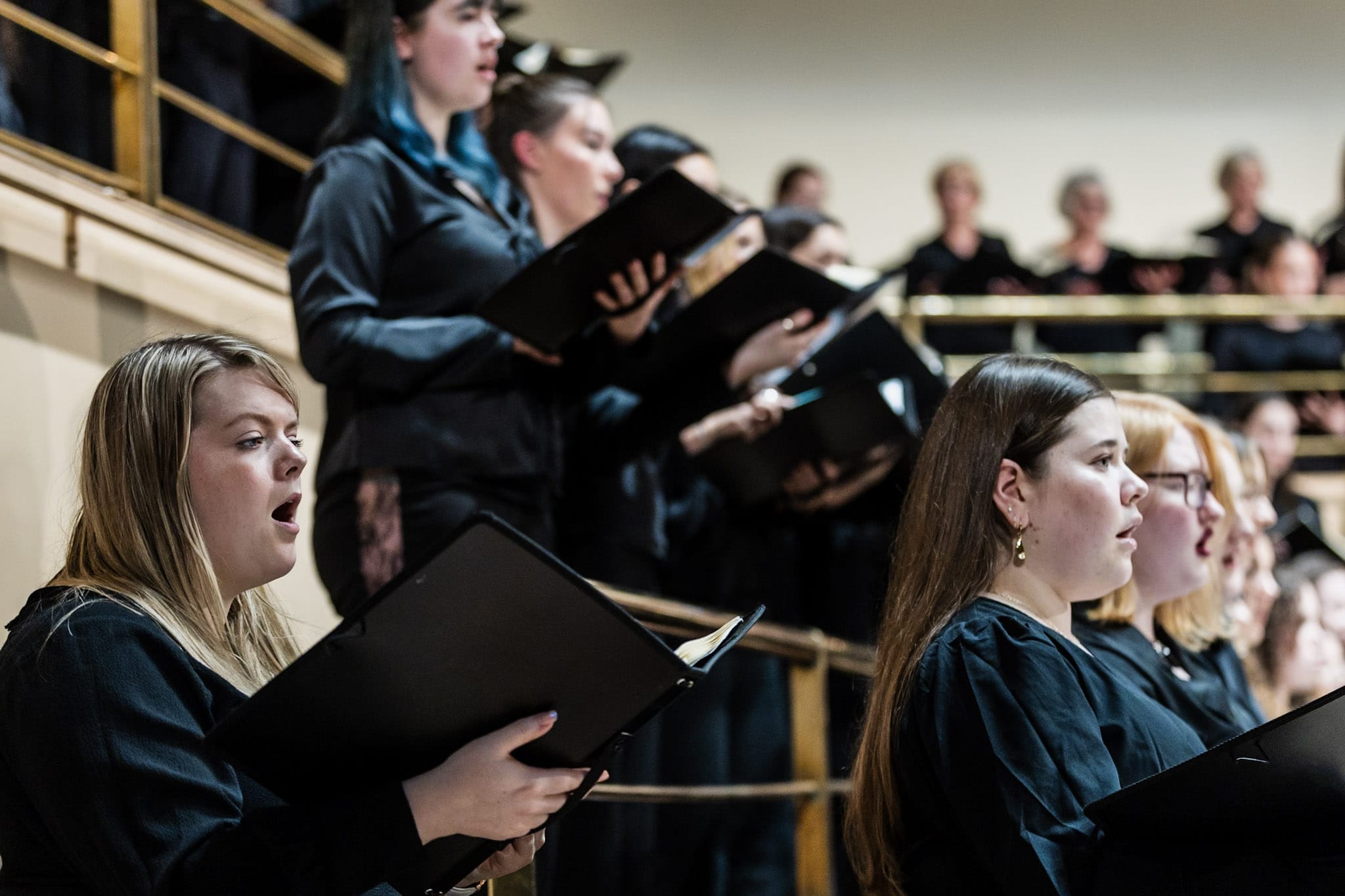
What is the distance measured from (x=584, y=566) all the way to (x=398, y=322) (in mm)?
620

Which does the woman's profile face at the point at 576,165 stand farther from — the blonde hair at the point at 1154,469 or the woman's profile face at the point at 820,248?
the blonde hair at the point at 1154,469

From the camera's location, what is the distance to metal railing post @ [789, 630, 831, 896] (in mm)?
2953

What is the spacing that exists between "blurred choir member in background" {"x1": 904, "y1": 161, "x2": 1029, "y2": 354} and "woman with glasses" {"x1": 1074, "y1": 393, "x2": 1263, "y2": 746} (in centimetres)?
387

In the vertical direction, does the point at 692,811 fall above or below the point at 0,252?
below

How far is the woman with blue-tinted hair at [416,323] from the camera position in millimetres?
2406

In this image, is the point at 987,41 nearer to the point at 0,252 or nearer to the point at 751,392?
the point at 751,392

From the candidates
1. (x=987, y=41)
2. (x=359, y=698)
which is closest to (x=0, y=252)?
(x=359, y=698)

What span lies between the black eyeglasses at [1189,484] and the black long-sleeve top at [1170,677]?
8.6 inches

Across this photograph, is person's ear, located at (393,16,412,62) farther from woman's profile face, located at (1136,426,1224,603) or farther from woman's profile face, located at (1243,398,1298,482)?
woman's profile face, located at (1243,398,1298,482)

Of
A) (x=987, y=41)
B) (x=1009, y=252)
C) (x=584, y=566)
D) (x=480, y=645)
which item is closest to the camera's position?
(x=480, y=645)

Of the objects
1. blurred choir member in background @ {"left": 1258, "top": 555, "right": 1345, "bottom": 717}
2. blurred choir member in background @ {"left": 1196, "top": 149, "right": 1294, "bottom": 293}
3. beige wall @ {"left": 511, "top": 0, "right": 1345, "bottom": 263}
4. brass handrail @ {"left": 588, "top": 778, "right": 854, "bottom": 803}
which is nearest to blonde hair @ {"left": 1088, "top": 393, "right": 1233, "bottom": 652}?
brass handrail @ {"left": 588, "top": 778, "right": 854, "bottom": 803}

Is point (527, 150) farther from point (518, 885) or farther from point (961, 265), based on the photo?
point (961, 265)

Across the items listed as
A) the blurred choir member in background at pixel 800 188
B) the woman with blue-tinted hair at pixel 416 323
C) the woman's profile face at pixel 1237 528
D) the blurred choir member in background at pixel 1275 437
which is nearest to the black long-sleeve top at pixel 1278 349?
the blurred choir member in background at pixel 1275 437

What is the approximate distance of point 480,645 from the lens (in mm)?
1361
